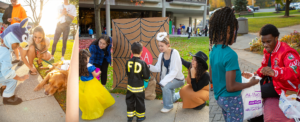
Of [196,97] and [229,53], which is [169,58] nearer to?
[196,97]

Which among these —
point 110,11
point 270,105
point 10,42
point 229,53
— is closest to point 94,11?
point 110,11

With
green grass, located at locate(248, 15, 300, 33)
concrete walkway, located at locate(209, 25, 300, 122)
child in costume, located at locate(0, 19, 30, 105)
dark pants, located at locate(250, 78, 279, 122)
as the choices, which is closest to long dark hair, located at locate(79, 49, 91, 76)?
child in costume, located at locate(0, 19, 30, 105)

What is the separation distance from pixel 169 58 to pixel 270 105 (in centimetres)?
131

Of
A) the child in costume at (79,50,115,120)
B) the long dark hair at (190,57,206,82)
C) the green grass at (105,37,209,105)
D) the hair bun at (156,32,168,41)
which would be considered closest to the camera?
the green grass at (105,37,209,105)

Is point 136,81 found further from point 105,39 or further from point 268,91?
point 268,91

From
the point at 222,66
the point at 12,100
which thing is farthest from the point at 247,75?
the point at 12,100

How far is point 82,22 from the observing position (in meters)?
2.37

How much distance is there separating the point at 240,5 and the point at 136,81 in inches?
61.7

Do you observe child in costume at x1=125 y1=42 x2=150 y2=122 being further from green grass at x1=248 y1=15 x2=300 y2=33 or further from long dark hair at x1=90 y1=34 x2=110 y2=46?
green grass at x1=248 y1=15 x2=300 y2=33

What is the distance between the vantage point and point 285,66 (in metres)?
1.56

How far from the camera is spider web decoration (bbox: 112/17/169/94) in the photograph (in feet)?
8.52

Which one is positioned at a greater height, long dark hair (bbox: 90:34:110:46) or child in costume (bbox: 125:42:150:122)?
long dark hair (bbox: 90:34:110:46)

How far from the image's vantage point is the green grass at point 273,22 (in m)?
1.69

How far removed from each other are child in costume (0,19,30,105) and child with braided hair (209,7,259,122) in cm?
190
